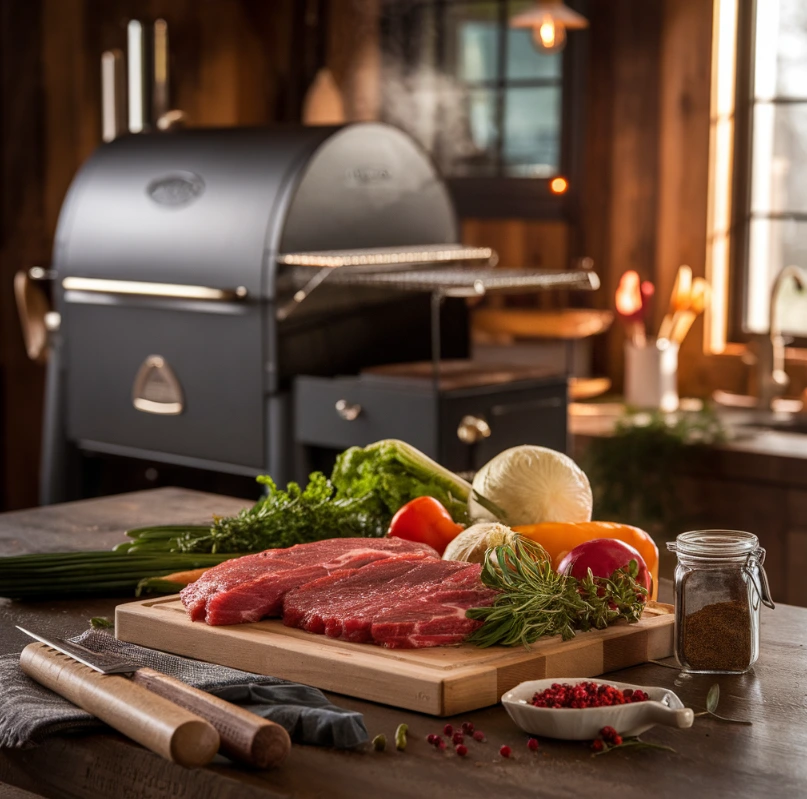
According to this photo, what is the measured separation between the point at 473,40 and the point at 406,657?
340cm

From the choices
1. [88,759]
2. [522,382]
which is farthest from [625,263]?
[88,759]

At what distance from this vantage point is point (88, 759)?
4.13ft

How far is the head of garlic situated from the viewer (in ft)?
5.41

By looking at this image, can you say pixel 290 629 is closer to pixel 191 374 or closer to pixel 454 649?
pixel 454 649

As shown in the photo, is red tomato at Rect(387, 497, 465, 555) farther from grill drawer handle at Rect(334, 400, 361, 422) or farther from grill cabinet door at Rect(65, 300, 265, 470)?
grill cabinet door at Rect(65, 300, 265, 470)

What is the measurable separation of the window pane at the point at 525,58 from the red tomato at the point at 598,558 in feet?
9.88

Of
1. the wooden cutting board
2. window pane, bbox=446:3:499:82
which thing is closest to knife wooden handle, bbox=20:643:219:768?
the wooden cutting board

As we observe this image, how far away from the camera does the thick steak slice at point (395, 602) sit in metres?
1.42

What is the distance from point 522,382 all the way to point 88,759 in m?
2.03

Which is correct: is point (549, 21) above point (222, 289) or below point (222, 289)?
above

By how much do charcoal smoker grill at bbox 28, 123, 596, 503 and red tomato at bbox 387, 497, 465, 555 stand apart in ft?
3.59

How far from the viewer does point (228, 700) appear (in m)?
1.30

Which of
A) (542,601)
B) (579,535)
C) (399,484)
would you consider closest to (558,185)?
(399,484)

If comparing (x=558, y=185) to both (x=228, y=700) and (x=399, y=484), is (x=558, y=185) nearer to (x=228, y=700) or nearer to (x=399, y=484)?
(x=399, y=484)
